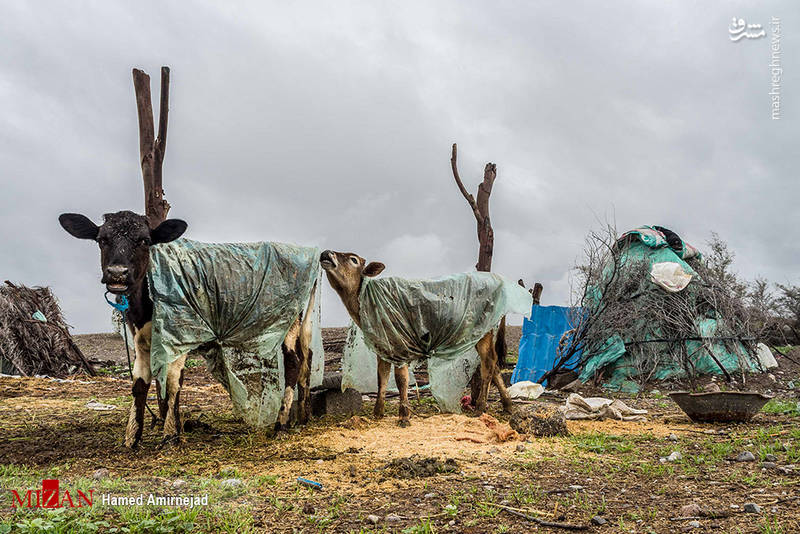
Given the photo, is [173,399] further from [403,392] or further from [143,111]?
[143,111]

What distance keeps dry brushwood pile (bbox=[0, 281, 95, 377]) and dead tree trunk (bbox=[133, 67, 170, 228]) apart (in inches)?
275

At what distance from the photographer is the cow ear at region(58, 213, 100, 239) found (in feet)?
20.9

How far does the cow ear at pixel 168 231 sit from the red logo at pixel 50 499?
283cm

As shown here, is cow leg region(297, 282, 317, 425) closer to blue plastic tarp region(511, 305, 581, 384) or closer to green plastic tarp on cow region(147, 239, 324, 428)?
green plastic tarp on cow region(147, 239, 324, 428)

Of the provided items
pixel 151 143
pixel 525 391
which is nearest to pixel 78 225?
pixel 151 143

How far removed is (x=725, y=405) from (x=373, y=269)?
5.22 m

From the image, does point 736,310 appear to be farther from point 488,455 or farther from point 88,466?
point 88,466

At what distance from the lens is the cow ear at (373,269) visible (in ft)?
28.9

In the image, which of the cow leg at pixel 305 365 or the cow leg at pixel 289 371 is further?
the cow leg at pixel 305 365

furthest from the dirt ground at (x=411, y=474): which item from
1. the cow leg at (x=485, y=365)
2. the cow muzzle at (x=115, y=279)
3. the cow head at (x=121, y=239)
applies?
the cow head at (x=121, y=239)

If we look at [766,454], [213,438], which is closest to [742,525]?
[766,454]

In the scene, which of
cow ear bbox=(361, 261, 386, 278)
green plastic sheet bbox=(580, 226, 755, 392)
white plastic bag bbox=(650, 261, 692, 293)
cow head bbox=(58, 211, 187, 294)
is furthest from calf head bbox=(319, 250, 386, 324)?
white plastic bag bbox=(650, 261, 692, 293)

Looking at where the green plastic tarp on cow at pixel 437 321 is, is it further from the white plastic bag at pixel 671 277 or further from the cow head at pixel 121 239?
the white plastic bag at pixel 671 277

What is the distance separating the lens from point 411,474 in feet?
17.1
